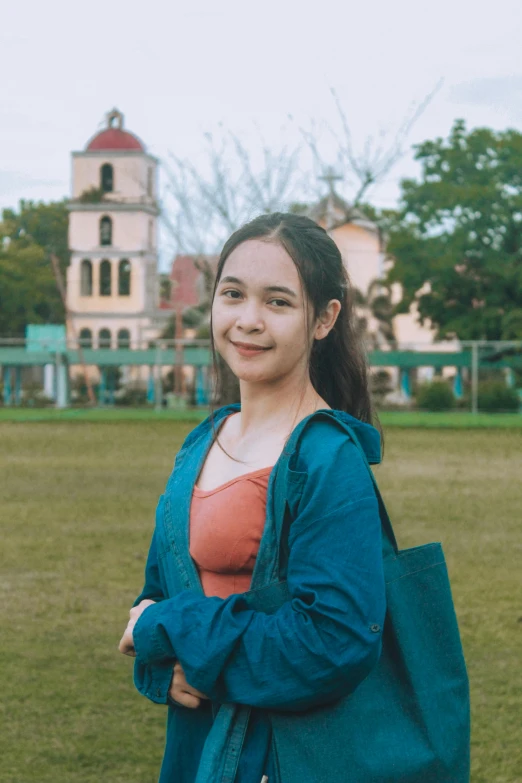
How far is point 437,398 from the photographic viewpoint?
99.9ft

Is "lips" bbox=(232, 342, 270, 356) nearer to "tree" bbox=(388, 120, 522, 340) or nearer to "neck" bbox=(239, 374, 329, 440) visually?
"neck" bbox=(239, 374, 329, 440)

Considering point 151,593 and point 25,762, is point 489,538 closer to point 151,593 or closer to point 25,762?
point 25,762

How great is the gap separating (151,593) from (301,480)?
48cm

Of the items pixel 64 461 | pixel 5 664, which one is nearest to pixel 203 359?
pixel 64 461

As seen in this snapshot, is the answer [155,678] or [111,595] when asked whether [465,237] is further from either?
[155,678]

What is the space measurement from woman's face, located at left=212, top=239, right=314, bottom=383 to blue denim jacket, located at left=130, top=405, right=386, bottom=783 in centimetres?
18

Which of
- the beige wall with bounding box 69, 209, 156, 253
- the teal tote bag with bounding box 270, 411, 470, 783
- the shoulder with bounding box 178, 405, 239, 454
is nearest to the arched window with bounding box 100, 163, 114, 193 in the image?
the beige wall with bounding box 69, 209, 156, 253

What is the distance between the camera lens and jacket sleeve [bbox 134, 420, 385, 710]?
1.75 m

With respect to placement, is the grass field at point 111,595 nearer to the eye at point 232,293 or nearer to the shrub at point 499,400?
the eye at point 232,293

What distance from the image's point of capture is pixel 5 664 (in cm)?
554

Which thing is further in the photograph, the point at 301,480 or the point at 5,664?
→ the point at 5,664

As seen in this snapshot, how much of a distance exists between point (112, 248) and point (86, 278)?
2.21 meters

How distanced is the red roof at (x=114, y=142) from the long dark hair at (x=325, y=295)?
58860mm

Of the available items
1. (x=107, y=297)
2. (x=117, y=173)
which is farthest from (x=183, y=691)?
(x=117, y=173)
